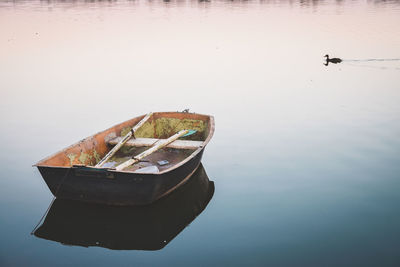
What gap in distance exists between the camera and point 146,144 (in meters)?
8.64

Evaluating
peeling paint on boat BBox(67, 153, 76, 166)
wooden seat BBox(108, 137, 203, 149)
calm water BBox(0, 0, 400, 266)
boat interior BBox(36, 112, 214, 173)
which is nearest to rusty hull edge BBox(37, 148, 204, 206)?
boat interior BBox(36, 112, 214, 173)

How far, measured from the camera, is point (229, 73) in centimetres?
1933

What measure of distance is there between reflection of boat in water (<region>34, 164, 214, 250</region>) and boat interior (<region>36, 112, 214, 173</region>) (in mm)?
809

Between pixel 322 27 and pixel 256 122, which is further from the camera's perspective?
pixel 322 27

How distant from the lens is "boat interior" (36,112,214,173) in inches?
300

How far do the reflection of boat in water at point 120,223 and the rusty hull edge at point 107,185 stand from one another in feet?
0.85

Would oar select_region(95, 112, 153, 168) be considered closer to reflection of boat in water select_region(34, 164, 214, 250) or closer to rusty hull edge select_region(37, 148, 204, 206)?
rusty hull edge select_region(37, 148, 204, 206)

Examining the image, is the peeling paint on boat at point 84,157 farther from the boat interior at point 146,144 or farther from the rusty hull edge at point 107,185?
the rusty hull edge at point 107,185

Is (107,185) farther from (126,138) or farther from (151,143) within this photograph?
(151,143)

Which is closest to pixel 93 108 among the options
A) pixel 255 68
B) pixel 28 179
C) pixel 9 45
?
pixel 28 179

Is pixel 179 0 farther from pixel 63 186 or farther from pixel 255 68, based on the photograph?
pixel 63 186

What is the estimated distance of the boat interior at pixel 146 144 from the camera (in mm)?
7609

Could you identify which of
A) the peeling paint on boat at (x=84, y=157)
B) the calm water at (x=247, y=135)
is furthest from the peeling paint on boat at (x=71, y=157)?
the calm water at (x=247, y=135)

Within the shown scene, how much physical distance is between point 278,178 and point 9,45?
24992mm
